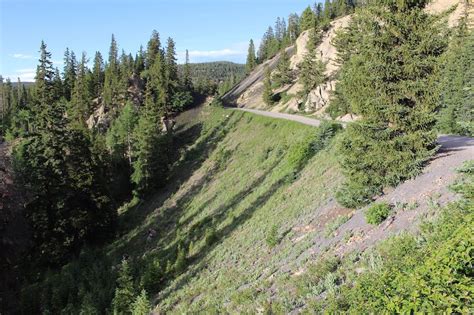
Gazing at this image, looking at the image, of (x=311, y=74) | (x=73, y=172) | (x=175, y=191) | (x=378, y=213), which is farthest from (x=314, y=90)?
(x=378, y=213)

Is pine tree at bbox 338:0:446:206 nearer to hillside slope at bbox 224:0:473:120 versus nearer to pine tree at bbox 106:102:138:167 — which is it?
hillside slope at bbox 224:0:473:120

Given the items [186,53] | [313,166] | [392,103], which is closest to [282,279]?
[392,103]

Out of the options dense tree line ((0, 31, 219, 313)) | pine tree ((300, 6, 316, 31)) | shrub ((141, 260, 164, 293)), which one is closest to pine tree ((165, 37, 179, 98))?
dense tree line ((0, 31, 219, 313))

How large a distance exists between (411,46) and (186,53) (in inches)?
3915

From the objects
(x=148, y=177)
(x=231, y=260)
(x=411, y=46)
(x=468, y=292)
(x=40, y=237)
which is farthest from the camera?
(x=148, y=177)

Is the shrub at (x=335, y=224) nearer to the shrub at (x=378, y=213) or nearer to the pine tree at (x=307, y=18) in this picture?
the shrub at (x=378, y=213)

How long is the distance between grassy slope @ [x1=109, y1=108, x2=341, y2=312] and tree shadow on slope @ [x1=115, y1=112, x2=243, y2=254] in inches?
7.1

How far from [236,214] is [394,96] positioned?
50.3ft

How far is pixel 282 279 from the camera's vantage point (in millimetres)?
12180

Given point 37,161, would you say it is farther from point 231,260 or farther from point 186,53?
point 186,53

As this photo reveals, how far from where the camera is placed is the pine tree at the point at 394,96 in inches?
551

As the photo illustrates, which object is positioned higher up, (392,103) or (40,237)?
(392,103)

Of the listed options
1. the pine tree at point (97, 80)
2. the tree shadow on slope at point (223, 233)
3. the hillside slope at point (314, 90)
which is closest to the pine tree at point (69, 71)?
the pine tree at point (97, 80)

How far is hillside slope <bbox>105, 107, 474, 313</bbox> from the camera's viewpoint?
12.6 meters
